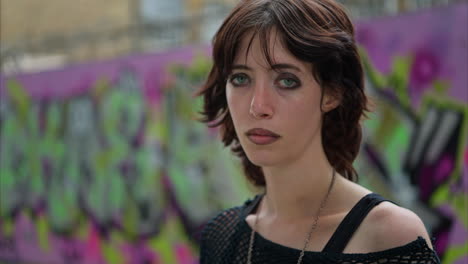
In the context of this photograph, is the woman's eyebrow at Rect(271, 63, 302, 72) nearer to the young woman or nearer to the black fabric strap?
the young woman

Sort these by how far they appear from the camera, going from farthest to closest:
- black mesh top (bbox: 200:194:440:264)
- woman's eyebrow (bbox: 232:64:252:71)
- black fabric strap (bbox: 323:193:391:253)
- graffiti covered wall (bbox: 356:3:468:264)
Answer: graffiti covered wall (bbox: 356:3:468:264), woman's eyebrow (bbox: 232:64:252:71), black fabric strap (bbox: 323:193:391:253), black mesh top (bbox: 200:194:440:264)

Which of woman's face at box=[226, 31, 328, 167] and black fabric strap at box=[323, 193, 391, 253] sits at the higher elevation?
woman's face at box=[226, 31, 328, 167]

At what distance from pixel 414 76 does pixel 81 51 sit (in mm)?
6952

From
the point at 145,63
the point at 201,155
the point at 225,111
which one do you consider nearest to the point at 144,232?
the point at 201,155

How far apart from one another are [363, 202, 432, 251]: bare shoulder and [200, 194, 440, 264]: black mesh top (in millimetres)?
23

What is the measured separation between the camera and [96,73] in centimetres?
774

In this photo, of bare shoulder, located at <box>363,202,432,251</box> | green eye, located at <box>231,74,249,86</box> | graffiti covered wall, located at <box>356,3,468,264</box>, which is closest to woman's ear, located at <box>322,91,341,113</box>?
green eye, located at <box>231,74,249,86</box>

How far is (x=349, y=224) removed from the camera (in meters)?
1.78

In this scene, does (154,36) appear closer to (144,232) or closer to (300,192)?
(144,232)

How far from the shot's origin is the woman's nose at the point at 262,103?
5.95 ft

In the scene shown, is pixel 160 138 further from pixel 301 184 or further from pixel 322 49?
pixel 322 49

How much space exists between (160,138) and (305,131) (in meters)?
5.24

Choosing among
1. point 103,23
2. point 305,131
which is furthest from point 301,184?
point 103,23

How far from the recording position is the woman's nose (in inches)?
71.4
